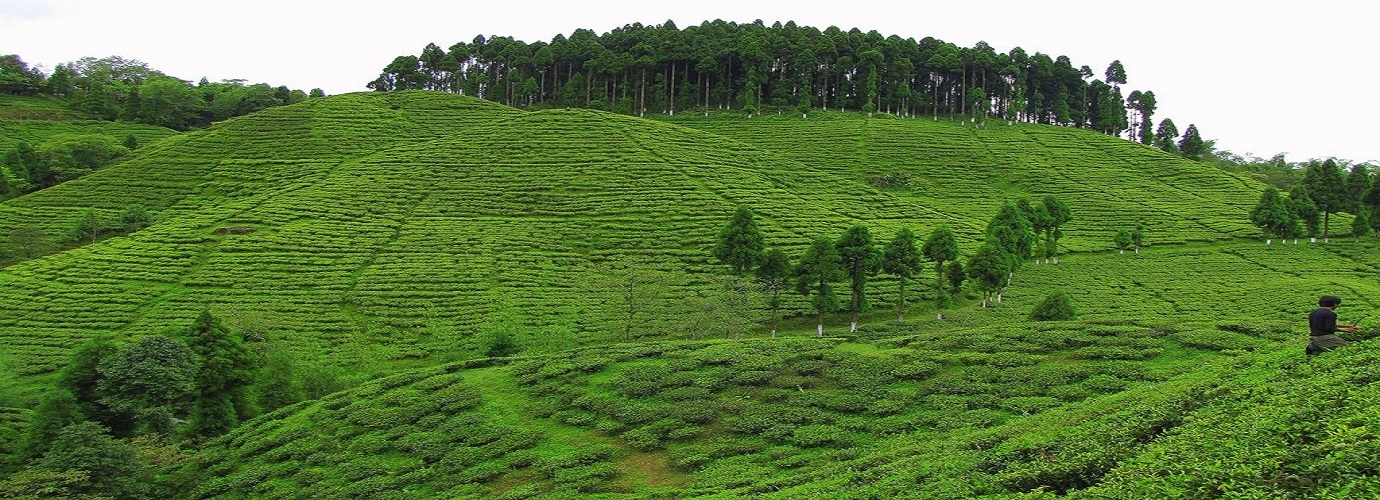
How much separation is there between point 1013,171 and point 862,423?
80.9 meters

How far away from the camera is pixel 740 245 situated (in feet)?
168

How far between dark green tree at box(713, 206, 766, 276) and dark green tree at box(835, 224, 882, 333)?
5.91 m

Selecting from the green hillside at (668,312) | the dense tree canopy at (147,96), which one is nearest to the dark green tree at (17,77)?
the dense tree canopy at (147,96)

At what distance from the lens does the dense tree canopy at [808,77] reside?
123m

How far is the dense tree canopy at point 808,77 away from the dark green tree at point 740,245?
226 ft

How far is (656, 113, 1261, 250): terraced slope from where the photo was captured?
7806cm

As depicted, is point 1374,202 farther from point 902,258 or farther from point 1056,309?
point 902,258

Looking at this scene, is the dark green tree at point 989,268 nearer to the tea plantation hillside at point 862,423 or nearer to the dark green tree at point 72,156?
the tea plantation hillside at point 862,423

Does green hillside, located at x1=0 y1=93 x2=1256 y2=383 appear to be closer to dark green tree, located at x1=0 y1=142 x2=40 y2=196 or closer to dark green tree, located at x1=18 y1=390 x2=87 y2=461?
Result: dark green tree, located at x1=0 y1=142 x2=40 y2=196

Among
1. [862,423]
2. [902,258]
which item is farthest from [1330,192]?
[862,423]

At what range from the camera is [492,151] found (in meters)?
92.6

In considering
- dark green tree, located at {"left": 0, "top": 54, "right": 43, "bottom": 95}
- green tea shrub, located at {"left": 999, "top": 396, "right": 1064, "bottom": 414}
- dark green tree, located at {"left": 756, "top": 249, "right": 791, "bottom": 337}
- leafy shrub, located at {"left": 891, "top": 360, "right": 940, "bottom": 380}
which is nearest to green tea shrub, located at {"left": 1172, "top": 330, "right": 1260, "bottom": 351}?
green tea shrub, located at {"left": 999, "top": 396, "right": 1064, "bottom": 414}

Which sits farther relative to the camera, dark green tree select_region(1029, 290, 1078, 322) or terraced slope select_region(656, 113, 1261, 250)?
terraced slope select_region(656, 113, 1261, 250)

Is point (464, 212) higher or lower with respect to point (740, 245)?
higher
